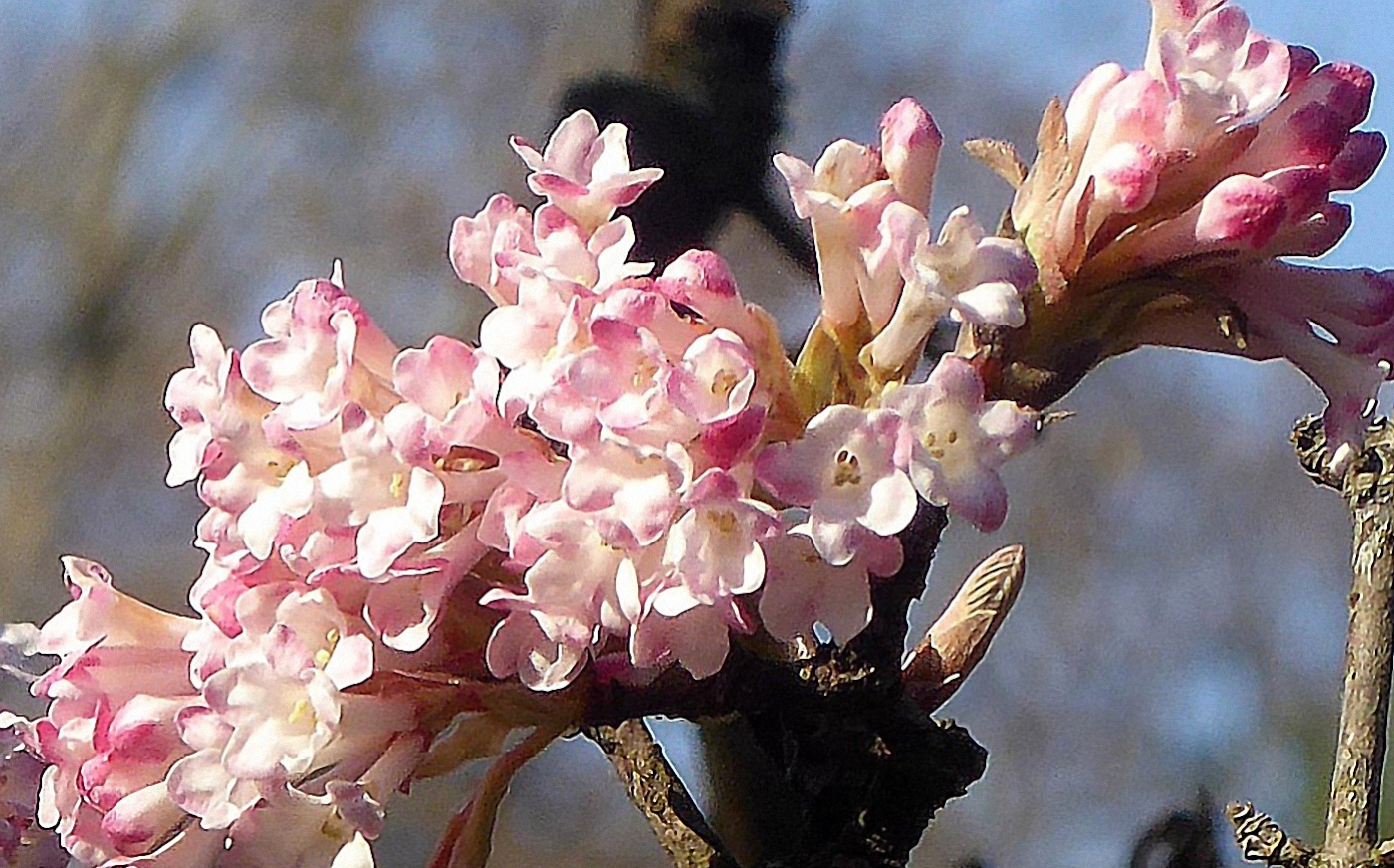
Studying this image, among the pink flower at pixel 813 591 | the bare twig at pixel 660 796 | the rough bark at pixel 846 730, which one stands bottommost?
the bare twig at pixel 660 796

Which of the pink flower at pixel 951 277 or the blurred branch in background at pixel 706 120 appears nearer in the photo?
the pink flower at pixel 951 277

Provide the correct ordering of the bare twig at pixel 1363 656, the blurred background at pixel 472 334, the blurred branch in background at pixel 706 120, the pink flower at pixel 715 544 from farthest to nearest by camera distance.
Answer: the blurred background at pixel 472 334
the blurred branch in background at pixel 706 120
the bare twig at pixel 1363 656
the pink flower at pixel 715 544

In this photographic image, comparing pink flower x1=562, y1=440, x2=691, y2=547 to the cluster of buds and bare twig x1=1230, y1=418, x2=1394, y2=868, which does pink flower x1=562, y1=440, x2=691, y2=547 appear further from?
bare twig x1=1230, y1=418, x2=1394, y2=868

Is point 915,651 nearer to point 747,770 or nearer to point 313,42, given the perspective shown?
point 747,770

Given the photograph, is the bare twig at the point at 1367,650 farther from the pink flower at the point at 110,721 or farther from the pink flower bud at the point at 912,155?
the pink flower at the point at 110,721

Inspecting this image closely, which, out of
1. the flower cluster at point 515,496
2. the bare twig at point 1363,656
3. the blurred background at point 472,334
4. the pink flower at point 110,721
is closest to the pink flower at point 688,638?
the flower cluster at point 515,496

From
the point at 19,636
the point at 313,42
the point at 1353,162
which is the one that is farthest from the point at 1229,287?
the point at 313,42

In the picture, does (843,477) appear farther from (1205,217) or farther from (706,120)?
(706,120)
